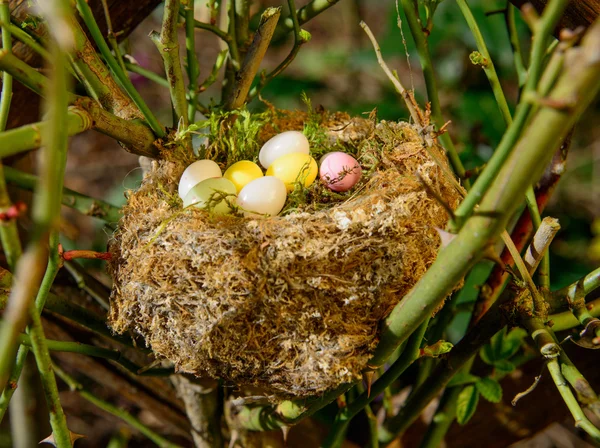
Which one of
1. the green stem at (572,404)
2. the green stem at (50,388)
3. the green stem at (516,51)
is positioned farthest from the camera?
the green stem at (516,51)

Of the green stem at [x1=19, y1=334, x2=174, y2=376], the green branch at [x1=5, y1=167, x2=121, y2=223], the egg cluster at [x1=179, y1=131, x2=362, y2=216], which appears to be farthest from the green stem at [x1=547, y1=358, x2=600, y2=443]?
the green branch at [x1=5, y1=167, x2=121, y2=223]

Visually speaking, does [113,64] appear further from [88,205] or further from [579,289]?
[579,289]

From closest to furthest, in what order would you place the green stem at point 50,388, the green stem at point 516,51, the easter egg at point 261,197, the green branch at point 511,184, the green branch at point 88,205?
the green branch at point 511,184 → the green stem at point 50,388 → the easter egg at point 261,197 → the green stem at point 516,51 → the green branch at point 88,205

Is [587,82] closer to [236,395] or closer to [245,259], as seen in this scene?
[245,259]

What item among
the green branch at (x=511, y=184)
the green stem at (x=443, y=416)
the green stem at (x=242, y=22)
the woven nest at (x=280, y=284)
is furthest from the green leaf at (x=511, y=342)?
the green stem at (x=242, y=22)

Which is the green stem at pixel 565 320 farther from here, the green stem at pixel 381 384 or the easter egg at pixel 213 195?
the easter egg at pixel 213 195

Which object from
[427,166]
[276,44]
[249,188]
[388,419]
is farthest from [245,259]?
[276,44]
